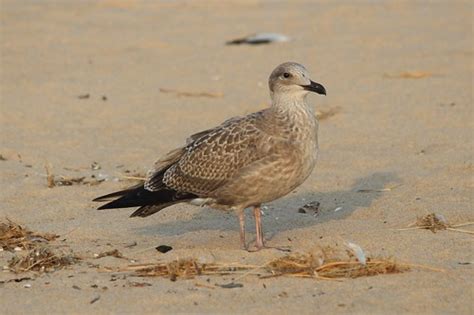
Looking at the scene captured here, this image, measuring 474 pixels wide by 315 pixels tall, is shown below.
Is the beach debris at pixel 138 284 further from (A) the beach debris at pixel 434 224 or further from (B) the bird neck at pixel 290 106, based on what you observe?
(A) the beach debris at pixel 434 224

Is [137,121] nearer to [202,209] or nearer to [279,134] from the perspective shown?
[202,209]

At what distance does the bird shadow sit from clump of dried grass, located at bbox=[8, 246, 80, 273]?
1124mm

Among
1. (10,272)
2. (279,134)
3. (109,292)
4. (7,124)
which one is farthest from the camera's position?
(7,124)

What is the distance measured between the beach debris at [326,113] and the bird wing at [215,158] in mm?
4374

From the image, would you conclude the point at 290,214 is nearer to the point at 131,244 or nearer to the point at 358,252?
the point at 131,244

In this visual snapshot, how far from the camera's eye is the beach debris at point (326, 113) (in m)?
11.8

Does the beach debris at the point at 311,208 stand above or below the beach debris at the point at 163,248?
below

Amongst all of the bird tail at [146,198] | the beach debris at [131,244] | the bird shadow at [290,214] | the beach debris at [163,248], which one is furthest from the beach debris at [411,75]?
the beach debris at [163,248]

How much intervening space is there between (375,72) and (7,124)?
4981mm

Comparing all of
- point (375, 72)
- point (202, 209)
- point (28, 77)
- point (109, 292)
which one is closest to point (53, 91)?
point (28, 77)

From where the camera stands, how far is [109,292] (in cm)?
618

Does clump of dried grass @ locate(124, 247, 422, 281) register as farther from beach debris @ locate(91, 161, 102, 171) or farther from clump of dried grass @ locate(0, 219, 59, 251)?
beach debris @ locate(91, 161, 102, 171)

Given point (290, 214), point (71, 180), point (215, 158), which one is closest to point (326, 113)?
point (71, 180)

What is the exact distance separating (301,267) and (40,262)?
5.38 feet
